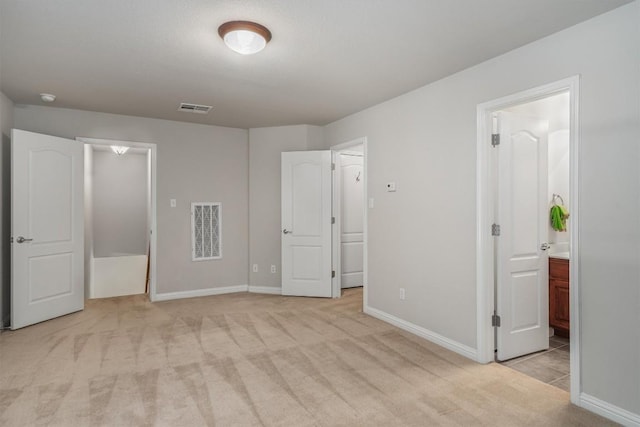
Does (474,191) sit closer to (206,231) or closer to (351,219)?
(351,219)

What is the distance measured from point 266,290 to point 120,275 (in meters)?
3.19

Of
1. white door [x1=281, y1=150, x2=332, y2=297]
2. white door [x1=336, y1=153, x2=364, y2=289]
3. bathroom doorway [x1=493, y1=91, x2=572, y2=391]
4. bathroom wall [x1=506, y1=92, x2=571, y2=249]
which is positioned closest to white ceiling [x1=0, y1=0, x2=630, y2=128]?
bathroom doorway [x1=493, y1=91, x2=572, y2=391]

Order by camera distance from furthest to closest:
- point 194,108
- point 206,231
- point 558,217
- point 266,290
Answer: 1. point 266,290
2. point 206,231
3. point 194,108
4. point 558,217

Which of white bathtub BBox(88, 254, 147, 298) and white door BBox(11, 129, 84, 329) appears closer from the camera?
white door BBox(11, 129, 84, 329)

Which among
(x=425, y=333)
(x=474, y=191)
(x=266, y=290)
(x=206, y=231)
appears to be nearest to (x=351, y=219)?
(x=266, y=290)

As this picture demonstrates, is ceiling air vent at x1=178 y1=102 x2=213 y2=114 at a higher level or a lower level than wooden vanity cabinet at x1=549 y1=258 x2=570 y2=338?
higher

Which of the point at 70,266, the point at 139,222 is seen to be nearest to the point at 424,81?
the point at 70,266

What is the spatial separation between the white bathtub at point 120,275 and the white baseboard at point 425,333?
4548 mm

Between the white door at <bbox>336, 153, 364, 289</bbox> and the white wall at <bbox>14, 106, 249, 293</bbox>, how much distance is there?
151cm

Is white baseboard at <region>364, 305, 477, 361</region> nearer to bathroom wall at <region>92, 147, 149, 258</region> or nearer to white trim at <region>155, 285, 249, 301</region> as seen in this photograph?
white trim at <region>155, 285, 249, 301</region>

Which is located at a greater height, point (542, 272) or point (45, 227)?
point (45, 227)

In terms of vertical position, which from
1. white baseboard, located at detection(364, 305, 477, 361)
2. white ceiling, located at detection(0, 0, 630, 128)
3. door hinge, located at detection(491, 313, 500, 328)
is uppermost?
white ceiling, located at detection(0, 0, 630, 128)

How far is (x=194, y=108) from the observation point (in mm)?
4387

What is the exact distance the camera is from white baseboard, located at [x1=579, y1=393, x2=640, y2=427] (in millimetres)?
2096
